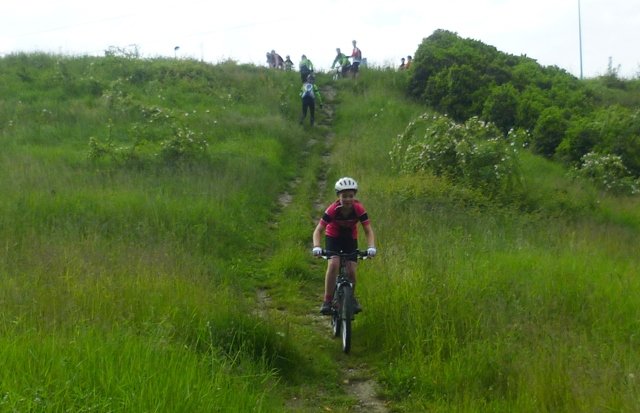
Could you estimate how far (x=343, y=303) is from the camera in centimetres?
822

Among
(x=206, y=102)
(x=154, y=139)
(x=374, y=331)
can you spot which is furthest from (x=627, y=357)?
(x=206, y=102)

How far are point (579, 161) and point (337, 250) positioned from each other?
14.8 m

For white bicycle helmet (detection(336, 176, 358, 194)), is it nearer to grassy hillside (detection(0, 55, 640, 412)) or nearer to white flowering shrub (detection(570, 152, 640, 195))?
grassy hillside (detection(0, 55, 640, 412))

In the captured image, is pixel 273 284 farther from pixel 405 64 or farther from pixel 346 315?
pixel 405 64

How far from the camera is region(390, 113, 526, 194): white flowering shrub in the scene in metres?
15.3

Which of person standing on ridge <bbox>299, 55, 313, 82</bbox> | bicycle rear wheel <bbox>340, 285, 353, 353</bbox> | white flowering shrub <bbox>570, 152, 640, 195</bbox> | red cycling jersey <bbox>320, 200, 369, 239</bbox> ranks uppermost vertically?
person standing on ridge <bbox>299, 55, 313, 82</bbox>

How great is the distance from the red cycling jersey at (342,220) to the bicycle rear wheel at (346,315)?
2.59ft

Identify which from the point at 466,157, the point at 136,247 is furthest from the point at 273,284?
the point at 466,157

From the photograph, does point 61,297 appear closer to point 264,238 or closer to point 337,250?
point 337,250

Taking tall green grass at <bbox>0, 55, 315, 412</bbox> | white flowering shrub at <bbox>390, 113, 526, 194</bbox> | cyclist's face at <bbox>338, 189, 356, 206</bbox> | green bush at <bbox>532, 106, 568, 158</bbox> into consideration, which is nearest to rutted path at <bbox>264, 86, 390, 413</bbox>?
tall green grass at <bbox>0, 55, 315, 412</bbox>

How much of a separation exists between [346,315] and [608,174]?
13347 mm

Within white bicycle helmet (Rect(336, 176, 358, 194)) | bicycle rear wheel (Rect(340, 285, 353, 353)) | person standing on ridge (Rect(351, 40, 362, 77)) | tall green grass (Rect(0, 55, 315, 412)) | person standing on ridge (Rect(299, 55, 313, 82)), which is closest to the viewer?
tall green grass (Rect(0, 55, 315, 412))

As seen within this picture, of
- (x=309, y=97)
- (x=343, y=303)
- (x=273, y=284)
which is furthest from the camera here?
(x=309, y=97)

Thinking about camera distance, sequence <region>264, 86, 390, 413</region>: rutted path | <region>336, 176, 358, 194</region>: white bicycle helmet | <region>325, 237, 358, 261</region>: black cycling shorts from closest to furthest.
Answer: <region>264, 86, 390, 413</region>: rutted path < <region>336, 176, 358, 194</region>: white bicycle helmet < <region>325, 237, 358, 261</region>: black cycling shorts
